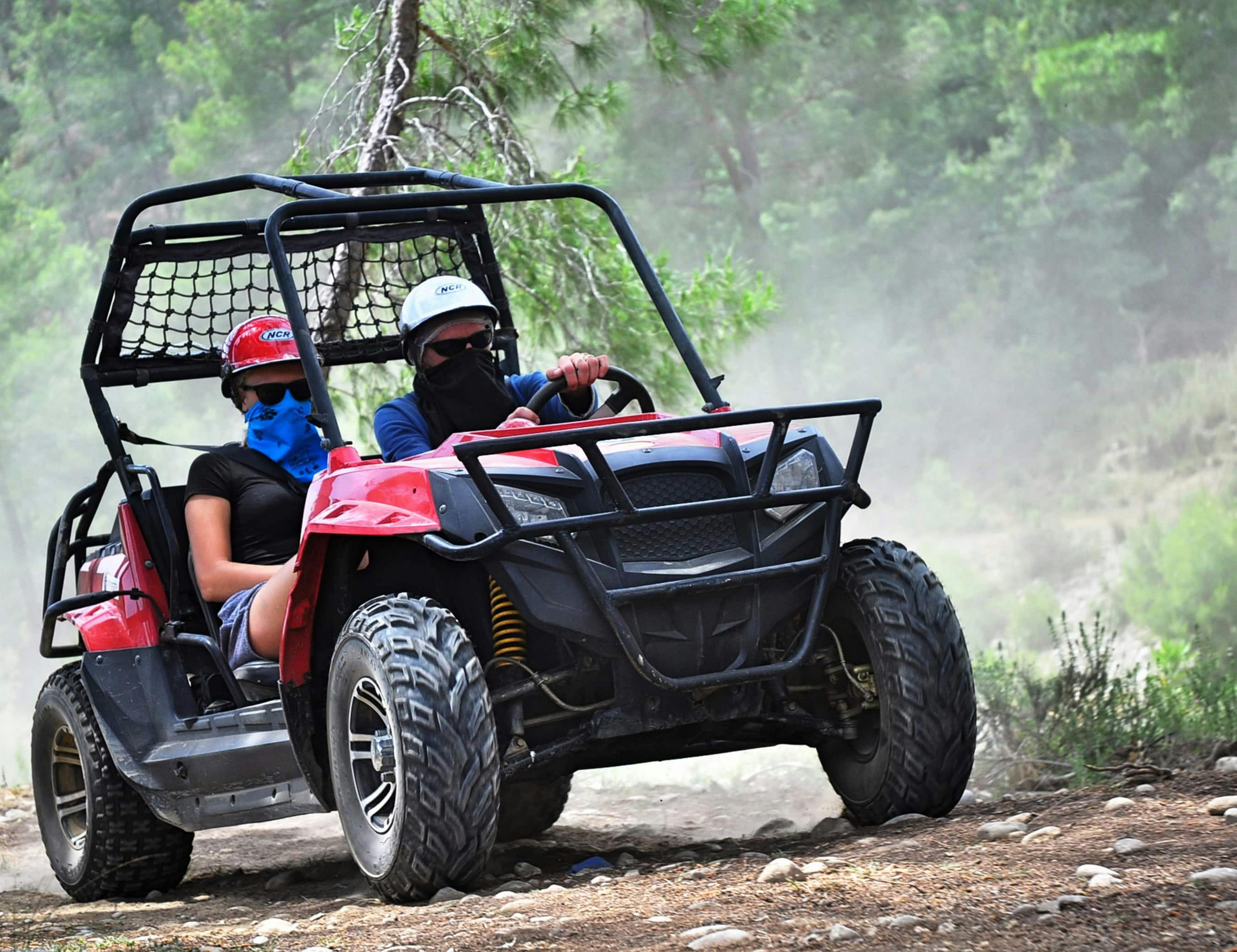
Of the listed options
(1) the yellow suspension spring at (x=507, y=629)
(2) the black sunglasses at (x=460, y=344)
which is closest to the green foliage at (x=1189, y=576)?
(2) the black sunglasses at (x=460, y=344)

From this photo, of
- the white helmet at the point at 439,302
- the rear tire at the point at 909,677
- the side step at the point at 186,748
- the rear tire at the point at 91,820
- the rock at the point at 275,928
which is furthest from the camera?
the rear tire at the point at 91,820

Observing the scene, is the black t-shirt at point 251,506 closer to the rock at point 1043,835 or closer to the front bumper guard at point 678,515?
the front bumper guard at point 678,515

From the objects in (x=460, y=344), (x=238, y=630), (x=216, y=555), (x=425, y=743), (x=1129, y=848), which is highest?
(x=460, y=344)

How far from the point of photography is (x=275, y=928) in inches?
150

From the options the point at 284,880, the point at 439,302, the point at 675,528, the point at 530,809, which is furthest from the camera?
the point at 530,809

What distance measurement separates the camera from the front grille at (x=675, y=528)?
3939 millimetres

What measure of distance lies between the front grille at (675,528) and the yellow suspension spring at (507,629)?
0.36 metres

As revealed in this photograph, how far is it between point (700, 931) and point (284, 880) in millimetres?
2870

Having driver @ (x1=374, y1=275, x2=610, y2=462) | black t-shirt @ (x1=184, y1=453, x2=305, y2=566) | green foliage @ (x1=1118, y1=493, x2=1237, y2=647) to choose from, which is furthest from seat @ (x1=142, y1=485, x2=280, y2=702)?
green foliage @ (x1=1118, y1=493, x2=1237, y2=647)

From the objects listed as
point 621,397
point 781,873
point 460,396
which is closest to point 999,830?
point 781,873

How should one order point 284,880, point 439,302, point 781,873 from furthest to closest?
point 284,880 → point 439,302 → point 781,873

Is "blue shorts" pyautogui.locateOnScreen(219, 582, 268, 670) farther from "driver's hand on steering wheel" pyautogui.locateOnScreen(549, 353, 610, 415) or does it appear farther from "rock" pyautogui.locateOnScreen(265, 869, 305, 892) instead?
"driver's hand on steering wheel" pyautogui.locateOnScreen(549, 353, 610, 415)

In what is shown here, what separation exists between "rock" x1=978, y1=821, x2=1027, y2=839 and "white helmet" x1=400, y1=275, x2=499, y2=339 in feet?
7.04

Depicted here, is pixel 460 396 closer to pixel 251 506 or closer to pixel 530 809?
pixel 251 506
